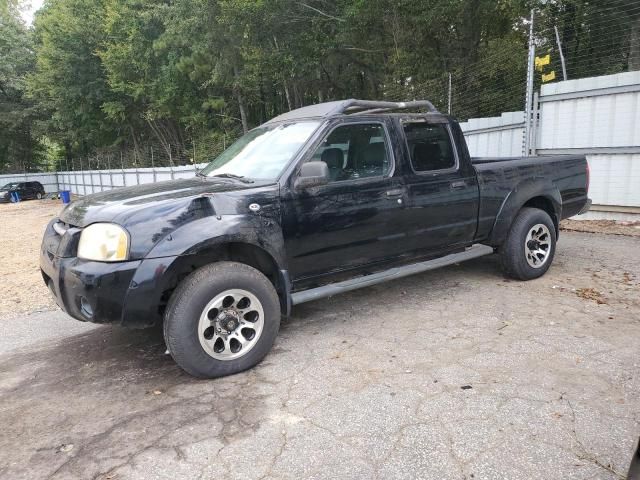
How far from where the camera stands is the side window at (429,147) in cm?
448

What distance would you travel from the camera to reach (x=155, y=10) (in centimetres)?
2288

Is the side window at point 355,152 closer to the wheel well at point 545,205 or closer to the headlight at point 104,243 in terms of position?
the headlight at point 104,243

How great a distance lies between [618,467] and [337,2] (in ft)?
56.3

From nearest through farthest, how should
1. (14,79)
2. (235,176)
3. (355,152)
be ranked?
(235,176), (355,152), (14,79)

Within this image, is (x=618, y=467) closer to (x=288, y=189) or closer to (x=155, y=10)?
(x=288, y=189)

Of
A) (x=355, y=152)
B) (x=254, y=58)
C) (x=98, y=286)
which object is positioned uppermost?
(x=254, y=58)

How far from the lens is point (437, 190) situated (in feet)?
14.8

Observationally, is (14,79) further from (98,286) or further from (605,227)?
(98,286)

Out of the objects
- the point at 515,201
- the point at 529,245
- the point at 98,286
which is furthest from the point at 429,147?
the point at 98,286

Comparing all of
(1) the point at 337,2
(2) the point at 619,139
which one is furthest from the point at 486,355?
(1) the point at 337,2

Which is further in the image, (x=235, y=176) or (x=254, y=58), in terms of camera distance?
(x=254, y=58)

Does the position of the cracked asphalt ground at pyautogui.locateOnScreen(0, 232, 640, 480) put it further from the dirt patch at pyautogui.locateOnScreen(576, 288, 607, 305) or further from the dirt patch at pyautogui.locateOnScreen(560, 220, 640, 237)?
the dirt patch at pyautogui.locateOnScreen(560, 220, 640, 237)

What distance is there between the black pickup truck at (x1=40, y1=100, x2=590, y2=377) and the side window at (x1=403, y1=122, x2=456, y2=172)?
14 millimetres

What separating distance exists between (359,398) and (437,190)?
2245 millimetres
